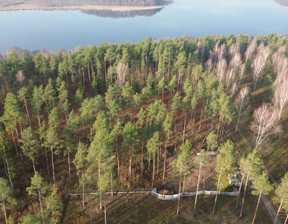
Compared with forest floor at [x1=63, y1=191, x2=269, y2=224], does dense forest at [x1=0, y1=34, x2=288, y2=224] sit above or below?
above

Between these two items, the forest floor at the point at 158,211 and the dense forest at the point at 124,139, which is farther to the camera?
the forest floor at the point at 158,211

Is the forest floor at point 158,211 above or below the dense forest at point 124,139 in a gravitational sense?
below

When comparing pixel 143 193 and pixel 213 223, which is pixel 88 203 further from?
pixel 213 223

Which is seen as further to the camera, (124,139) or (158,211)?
(124,139)

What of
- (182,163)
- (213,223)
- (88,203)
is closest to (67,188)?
(88,203)

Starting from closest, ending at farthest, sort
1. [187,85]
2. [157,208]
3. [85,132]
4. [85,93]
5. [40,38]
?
[157,208] → [85,132] → [187,85] → [85,93] → [40,38]

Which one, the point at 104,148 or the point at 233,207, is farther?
the point at 233,207

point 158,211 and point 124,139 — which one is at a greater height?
point 124,139

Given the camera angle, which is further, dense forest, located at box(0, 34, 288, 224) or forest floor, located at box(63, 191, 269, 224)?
forest floor, located at box(63, 191, 269, 224)
